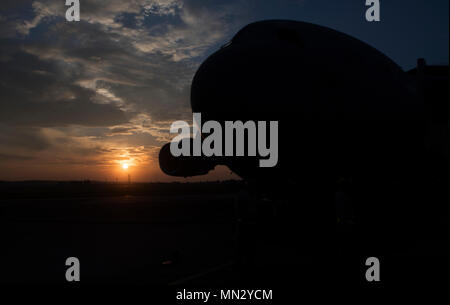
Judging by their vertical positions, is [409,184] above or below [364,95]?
below

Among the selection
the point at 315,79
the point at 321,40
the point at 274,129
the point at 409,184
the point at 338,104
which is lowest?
the point at 409,184

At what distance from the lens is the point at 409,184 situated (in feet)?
29.8

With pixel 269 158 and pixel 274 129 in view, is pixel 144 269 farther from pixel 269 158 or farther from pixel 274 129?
pixel 274 129

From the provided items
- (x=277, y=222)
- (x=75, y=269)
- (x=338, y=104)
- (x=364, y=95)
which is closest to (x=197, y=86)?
(x=338, y=104)

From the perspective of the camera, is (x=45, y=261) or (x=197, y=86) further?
(x=45, y=261)

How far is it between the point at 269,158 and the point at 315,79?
128 centimetres

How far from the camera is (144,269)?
238 inches

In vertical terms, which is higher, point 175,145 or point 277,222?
point 175,145

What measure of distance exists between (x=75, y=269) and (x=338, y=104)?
187 inches

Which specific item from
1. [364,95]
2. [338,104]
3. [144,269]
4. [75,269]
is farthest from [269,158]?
[75,269]

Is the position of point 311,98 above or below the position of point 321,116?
above
